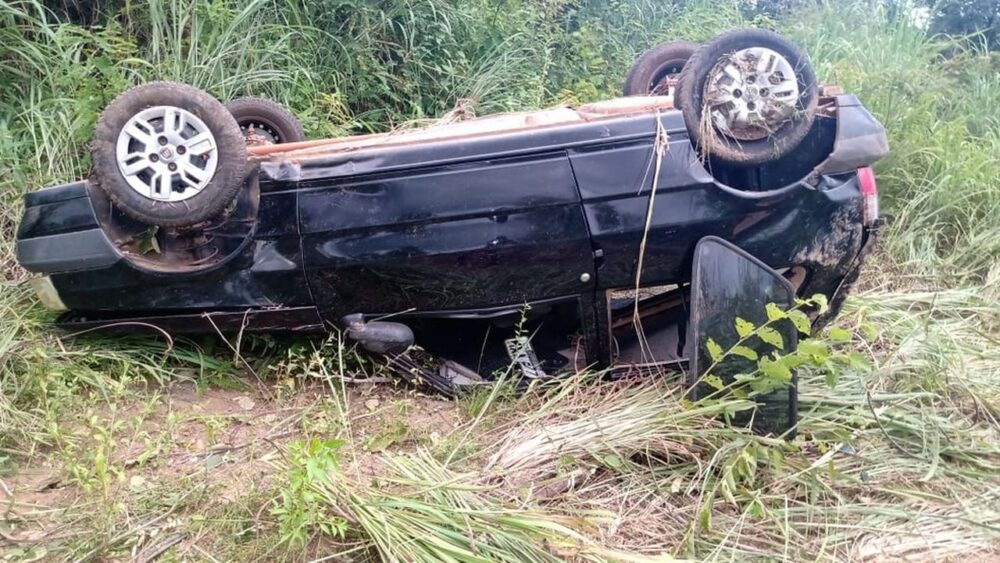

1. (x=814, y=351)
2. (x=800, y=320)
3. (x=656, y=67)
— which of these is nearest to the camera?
(x=814, y=351)

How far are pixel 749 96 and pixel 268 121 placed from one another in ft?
8.59

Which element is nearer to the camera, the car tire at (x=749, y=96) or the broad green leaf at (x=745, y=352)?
the broad green leaf at (x=745, y=352)

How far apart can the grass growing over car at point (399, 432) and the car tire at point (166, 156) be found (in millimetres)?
708

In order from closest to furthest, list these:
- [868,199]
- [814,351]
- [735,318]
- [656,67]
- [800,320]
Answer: [814,351] < [800,320] < [735,318] < [868,199] < [656,67]

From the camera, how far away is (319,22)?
Answer: 5.25m

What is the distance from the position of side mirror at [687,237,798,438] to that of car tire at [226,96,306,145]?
7.97 ft

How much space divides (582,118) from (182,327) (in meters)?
1.90

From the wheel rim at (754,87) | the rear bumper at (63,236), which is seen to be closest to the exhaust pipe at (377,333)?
the rear bumper at (63,236)

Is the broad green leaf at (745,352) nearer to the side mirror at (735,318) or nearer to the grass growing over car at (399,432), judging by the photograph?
the side mirror at (735,318)

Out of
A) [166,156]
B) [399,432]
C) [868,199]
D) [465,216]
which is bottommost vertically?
[399,432]

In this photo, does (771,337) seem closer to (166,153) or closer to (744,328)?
(744,328)

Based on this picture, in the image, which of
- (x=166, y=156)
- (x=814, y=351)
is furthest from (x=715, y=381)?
(x=166, y=156)

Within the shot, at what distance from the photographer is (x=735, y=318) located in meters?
2.80

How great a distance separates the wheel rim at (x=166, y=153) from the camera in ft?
9.46
